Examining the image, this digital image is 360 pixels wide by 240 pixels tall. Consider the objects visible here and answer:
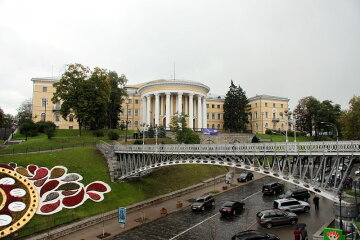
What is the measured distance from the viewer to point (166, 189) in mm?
42938

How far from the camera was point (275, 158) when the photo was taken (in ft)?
82.3

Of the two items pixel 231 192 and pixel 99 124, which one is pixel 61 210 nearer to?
pixel 231 192

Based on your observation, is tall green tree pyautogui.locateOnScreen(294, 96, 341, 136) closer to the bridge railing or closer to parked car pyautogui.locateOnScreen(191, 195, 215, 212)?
parked car pyautogui.locateOnScreen(191, 195, 215, 212)

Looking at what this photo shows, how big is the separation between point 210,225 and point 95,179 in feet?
63.3

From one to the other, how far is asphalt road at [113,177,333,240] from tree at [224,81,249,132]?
5099cm

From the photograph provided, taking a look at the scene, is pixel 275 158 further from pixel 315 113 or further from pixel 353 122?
pixel 315 113

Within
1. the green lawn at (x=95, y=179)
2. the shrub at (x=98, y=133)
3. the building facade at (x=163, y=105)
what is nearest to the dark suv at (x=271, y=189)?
the green lawn at (x=95, y=179)

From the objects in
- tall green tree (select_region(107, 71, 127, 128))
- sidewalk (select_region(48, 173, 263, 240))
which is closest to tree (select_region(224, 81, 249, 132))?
tall green tree (select_region(107, 71, 127, 128))

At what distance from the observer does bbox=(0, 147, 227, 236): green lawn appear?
95.5 feet

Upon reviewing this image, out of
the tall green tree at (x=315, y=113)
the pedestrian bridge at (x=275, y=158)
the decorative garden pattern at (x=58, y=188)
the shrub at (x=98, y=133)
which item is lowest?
the decorative garden pattern at (x=58, y=188)

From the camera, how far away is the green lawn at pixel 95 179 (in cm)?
2909

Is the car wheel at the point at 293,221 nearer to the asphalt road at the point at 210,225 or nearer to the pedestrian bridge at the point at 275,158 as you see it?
the asphalt road at the point at 210,225

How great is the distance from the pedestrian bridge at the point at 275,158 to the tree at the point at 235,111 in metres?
51.1

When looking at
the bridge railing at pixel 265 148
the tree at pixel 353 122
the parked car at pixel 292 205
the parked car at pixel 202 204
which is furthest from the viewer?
the tree at pixel 353 122
